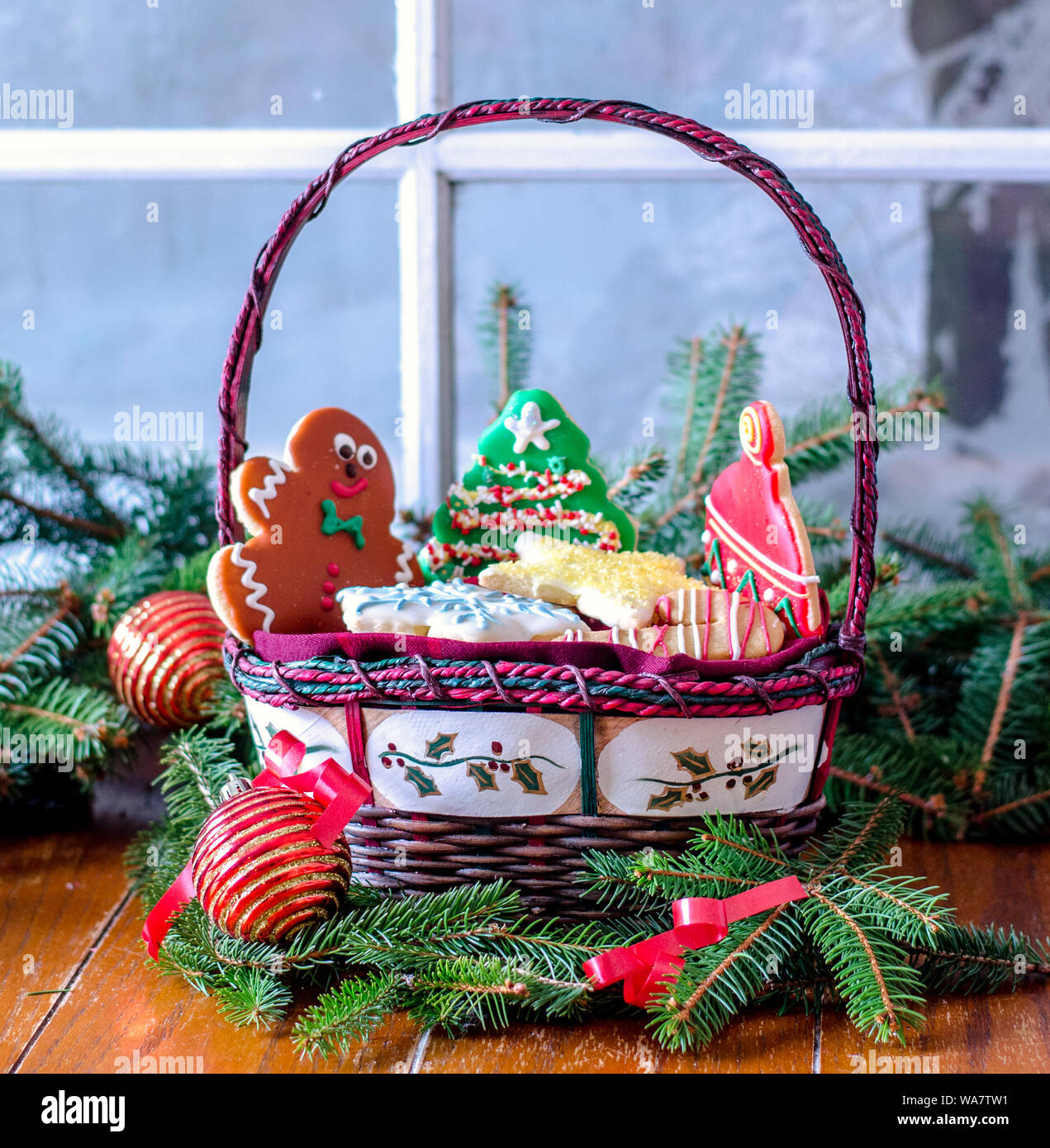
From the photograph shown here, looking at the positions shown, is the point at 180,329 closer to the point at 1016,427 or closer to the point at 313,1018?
the point at 313,1018

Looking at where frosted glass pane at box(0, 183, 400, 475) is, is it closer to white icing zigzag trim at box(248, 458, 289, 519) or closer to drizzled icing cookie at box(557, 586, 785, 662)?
white icing zigzag trim at box(248, 458, 289, 519)

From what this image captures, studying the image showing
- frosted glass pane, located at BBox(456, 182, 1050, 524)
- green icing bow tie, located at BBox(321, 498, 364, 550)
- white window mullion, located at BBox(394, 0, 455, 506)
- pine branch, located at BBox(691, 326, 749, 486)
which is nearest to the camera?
green icing bow tie, located at BBox(321, 498, 364, 550)

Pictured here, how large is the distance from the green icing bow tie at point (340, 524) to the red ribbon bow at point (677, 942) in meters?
0.41

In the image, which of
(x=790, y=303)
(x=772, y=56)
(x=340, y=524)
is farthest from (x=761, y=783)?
(x=772, y=56)

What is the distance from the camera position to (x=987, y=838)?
1092mm

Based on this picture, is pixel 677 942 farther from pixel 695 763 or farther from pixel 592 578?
pixel 592 578

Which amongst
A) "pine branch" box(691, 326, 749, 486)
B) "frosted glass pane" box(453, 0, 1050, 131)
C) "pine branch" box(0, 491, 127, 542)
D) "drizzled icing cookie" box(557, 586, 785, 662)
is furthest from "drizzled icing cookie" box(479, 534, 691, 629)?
"frosted glass pane" box(453, 0, 1050, 131)

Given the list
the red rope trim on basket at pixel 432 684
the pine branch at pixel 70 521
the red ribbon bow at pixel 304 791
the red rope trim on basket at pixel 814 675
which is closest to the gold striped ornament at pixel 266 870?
the red ribbon bow at pixel 304 791

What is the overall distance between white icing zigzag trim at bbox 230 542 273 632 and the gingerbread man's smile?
0.37 feet

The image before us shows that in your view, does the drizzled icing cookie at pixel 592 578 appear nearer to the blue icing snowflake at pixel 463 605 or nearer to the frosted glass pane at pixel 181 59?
the blue icing snowflake at pixel 463 605

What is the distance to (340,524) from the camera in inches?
37.9

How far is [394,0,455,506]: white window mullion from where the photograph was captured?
1324mm

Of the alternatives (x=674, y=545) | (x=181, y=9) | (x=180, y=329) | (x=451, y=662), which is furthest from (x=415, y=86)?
(x=451, y=662)

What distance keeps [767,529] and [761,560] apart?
0.02m
